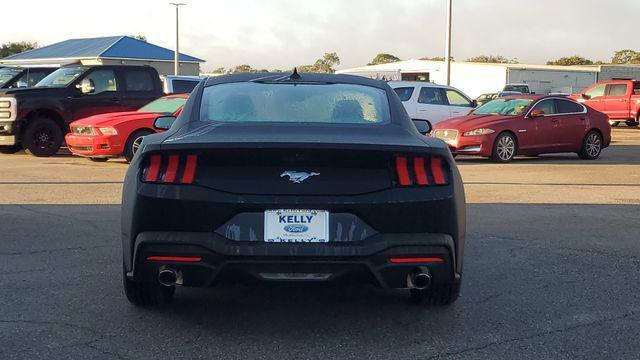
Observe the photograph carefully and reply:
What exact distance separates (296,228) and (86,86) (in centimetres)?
1335

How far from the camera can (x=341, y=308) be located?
4.97 m

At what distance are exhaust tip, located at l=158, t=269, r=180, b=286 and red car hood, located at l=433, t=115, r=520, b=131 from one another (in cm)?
1202

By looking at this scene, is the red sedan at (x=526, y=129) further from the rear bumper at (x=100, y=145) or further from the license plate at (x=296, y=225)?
the license plate at (x=296, y=225)

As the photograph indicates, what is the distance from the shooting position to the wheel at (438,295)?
471 centimetres

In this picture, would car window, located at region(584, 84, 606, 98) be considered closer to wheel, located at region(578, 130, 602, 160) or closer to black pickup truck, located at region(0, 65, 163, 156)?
wheel, located at region(578, 130, 602, 160)

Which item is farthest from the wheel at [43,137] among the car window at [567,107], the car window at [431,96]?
the car window at [567,107]

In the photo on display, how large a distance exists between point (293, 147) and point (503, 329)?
168 cm

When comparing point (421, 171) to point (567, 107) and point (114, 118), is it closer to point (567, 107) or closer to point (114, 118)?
point (114, 118)

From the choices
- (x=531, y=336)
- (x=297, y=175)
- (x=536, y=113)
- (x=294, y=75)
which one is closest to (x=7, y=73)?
(x=536, y=113)

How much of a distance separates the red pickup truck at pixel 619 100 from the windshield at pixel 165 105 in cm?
2070

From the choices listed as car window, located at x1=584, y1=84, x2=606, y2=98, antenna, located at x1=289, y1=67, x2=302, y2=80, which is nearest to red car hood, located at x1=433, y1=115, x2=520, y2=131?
antenna, located at x1=289, y1=67, x2=302, y2=80

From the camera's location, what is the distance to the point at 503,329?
4500 millimetres

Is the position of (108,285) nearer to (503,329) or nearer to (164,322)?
(164,322)

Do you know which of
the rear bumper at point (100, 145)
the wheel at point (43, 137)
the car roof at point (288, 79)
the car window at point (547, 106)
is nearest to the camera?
the car roof at point (288, 79)
